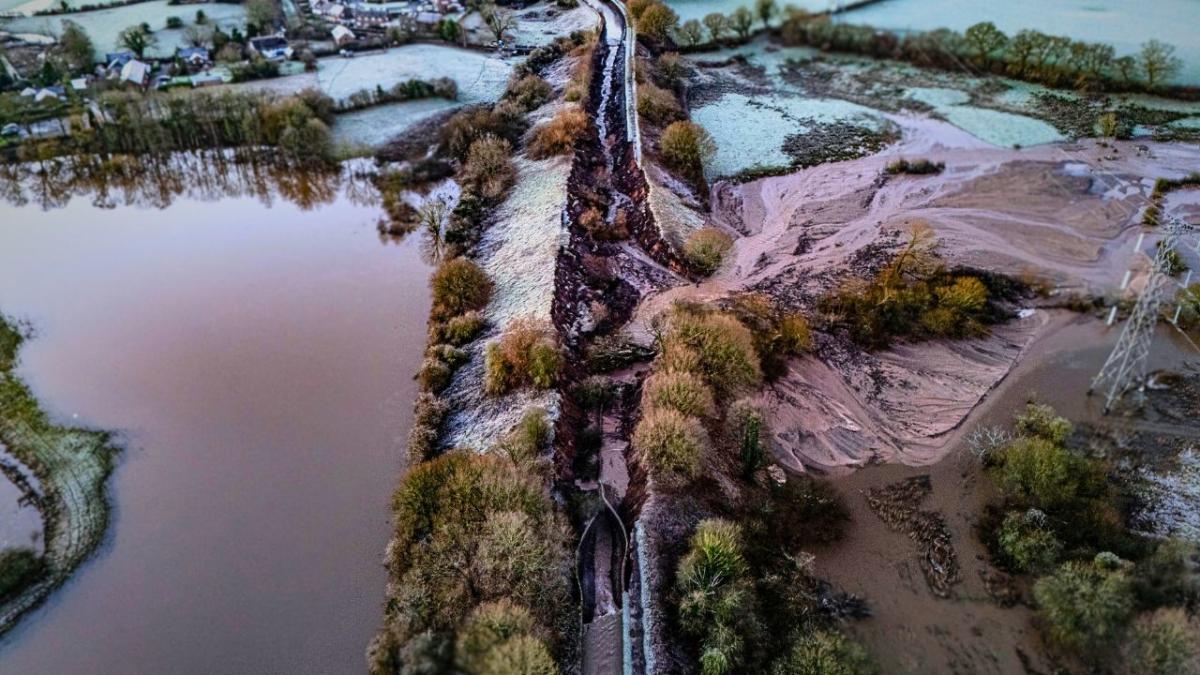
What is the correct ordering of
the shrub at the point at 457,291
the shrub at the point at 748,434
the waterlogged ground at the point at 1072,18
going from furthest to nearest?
the waterlogged ground at the point at 1072,18
the shrub at the point at 457,291
the shrub at the point at 748,434

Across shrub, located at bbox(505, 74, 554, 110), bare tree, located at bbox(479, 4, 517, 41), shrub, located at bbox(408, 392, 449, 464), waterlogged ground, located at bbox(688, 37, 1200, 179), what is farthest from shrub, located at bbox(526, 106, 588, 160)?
bare tree, located at bbox(479, 4, 517, 41)

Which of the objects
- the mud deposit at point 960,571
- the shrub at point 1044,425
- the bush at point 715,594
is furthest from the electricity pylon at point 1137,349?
the bush at point 715,594

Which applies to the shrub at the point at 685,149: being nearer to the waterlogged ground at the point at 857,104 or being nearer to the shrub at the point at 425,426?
the waterlogged ground at the point at 857,104

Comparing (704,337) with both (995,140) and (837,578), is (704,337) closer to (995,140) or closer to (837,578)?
(837,578)

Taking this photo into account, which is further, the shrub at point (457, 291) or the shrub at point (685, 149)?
the shrub at point (685, 149)

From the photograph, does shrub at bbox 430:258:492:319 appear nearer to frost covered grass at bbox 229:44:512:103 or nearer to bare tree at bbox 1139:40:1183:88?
frost covered grass at bbox 229:44:512:103

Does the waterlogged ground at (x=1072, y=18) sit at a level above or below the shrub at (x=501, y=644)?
above
